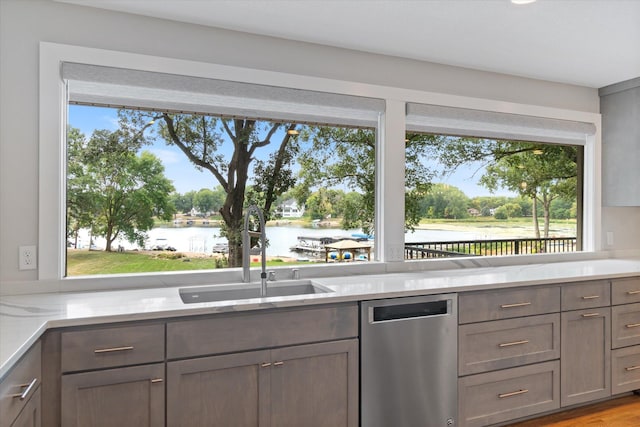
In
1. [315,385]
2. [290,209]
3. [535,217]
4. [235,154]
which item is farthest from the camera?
[535,217]

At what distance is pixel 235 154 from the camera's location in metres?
2.72

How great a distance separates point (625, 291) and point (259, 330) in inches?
99.7

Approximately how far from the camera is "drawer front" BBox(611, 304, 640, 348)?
112 inches

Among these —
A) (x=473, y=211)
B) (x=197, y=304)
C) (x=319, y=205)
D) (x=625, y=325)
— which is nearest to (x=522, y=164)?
(x=473, y=211)

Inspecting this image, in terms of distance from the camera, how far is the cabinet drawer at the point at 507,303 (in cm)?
241

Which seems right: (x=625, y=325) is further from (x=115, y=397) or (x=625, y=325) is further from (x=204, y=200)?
(x=115, y=397)

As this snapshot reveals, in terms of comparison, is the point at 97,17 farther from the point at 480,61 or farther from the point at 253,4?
the point at 480,61

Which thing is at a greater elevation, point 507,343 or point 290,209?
point 290,209

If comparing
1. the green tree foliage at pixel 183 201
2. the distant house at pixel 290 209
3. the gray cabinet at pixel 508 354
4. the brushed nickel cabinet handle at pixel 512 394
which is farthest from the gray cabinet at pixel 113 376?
the brushed nickel cabinet handle at pixel 512 394

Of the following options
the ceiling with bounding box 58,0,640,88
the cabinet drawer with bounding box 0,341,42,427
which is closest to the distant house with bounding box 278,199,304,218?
the ceiling with bounding box 58,0,640,88

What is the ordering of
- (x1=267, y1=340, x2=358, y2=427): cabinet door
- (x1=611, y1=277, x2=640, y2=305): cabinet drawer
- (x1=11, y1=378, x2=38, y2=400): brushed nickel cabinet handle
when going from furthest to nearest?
(x1=611, y1=277, x2=640, y2=305): cabinet drawer, (x1=267, y1=340, x2=358, y2=427): cabinet door, (x1=11, y1=378, x2=38, y2=400): brushed nickel cabinet handle

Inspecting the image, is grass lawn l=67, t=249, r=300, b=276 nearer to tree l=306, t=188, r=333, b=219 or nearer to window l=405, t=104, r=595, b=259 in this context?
tree l=306, t=188, r=333, b=219

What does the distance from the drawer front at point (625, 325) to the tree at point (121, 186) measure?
3012 mm

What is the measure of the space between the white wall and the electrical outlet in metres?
0.02
